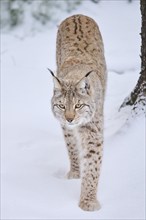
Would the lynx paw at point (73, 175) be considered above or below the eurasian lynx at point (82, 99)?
below

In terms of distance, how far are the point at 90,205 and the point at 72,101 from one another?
2.68 ft

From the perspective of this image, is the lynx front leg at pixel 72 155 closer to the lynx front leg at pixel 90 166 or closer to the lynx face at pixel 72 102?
the lynx front leg at pixel 90 166

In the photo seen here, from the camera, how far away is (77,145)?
5.07 meters

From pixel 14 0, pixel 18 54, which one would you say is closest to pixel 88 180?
pixel 18 54

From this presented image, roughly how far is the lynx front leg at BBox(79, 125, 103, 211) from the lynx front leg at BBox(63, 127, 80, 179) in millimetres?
365

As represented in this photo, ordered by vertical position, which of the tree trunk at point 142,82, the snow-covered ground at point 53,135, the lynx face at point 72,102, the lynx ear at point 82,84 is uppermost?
the lynx ear at point 82,84

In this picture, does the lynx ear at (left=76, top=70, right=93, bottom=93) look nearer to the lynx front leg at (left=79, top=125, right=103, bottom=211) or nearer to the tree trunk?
the lynx front leg at (left=79, top=125, right=103, bottom=211)

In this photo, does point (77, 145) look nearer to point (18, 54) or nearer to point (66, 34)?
point (66, 34)

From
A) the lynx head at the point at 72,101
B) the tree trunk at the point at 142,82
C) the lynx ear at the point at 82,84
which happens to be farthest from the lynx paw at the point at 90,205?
the tree trunk at the point at 142,82

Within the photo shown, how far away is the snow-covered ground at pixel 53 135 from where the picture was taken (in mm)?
4652

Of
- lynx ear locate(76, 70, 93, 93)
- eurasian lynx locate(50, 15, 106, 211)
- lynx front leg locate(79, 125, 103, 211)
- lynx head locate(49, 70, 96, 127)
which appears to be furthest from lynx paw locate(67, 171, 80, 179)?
lynx ear locate(76, 70, 93, 93)

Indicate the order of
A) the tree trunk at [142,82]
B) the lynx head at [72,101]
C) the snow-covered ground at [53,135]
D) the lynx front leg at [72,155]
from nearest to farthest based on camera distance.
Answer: the lynx head at [72,101] < the snow-covered ground at [53,135] < the lynx front leg at [72,155] < the tree trunk at [142,82]

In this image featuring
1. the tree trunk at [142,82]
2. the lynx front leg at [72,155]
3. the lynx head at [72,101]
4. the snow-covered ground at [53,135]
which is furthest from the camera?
the tree trunk at [142,82]

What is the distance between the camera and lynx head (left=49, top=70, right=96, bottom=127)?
4.41 m
